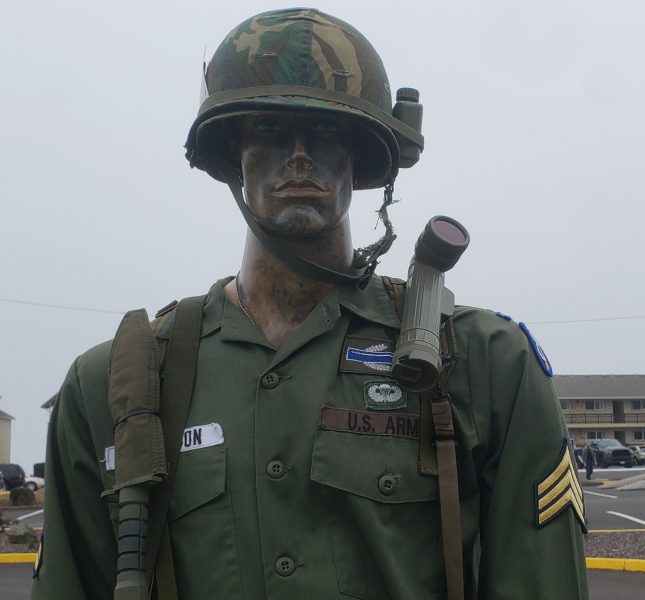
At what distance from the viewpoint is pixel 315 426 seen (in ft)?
7.54

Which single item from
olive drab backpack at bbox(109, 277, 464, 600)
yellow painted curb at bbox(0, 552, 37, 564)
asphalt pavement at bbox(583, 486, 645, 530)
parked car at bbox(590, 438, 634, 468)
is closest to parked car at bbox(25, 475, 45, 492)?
asphalt pavement at bbox(583, 486, 645, 530)

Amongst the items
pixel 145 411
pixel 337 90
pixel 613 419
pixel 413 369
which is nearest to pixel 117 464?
pixel 145 411

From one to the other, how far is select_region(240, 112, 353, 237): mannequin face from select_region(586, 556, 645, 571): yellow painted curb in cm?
882

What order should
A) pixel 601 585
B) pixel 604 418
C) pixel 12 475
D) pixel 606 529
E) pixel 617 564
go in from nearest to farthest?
pixel 601 585 < pixel 617 564 < pixel 606 529 < pixel 12 475 < pixel 604 418

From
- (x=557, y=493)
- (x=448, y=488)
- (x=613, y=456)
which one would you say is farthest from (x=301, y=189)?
(x=613, y=456)

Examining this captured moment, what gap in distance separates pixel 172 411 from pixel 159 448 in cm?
13

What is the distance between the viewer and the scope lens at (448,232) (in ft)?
7.67

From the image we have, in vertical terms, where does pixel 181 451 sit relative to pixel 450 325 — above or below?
below

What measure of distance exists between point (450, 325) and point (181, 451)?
75 cm

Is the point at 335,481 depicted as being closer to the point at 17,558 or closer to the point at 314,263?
the point at 314,263

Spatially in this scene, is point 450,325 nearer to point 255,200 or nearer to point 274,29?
point 255,200

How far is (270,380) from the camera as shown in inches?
93.7

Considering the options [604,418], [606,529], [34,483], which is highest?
[604,418]

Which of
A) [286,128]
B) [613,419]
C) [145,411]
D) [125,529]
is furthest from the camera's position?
[613,419]
